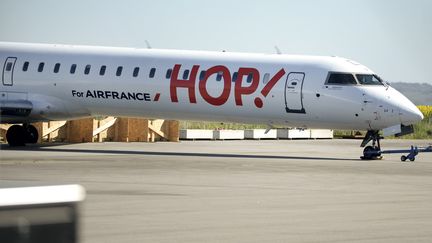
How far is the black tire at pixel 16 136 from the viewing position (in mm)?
30641

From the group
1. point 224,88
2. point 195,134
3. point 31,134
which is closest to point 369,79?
point 224,88

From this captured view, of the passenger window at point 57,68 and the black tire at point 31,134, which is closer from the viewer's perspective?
the passenger window at point 57,68

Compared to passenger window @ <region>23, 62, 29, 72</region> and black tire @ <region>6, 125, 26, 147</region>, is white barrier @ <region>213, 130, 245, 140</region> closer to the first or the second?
black tire @ <region>6, 125, 26, 147</region>

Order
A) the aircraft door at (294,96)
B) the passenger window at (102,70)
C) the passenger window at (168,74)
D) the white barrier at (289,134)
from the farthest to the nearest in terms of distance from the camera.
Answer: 1. the white barrier at (289,134)
2. the passenger window at (102,70)
3. the passenger window at (168,74)
4. the aircraft door at (294,96)

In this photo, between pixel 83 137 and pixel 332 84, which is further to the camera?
pixel 83 137

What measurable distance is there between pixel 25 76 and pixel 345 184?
52.3ft

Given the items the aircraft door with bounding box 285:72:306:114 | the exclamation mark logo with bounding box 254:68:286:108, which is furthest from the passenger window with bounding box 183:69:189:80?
the aircraft door with bounding box 285:72:306:114

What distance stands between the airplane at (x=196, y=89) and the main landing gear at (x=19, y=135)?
0.11 ft

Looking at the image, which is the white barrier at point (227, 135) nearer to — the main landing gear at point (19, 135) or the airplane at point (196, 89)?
the airplane at point (196, 89)

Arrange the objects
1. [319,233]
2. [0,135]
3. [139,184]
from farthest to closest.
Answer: [0,135] → [139,184] → [319,233]

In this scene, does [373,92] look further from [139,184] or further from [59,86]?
[139,184]

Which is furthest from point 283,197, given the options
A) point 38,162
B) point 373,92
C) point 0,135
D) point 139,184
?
point 0,135

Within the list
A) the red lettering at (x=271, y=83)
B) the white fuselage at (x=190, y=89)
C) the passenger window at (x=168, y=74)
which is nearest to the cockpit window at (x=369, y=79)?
the white fuselage at (x=190, y=89)

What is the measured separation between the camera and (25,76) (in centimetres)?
3028
